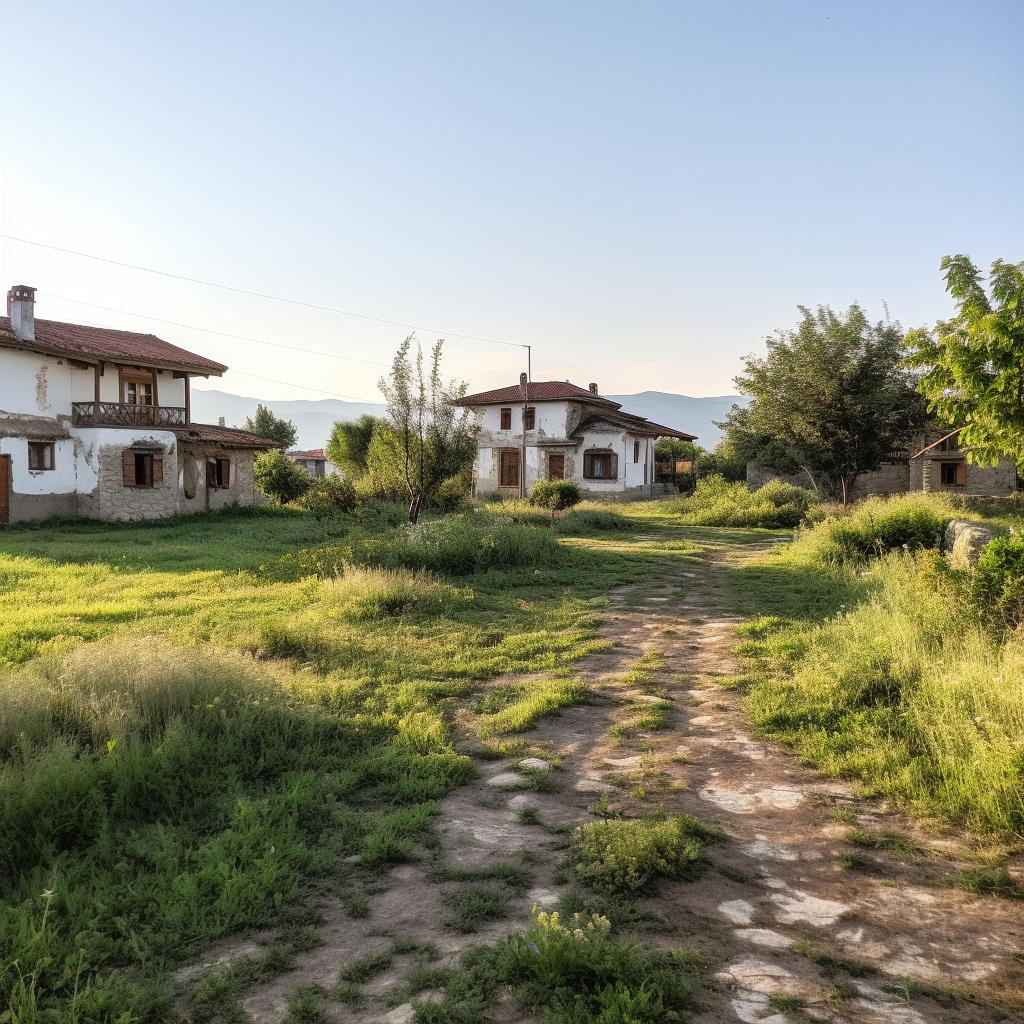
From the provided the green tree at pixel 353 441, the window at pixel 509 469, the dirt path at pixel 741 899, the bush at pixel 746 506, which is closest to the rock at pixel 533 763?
the dirt path at pixel 741 899

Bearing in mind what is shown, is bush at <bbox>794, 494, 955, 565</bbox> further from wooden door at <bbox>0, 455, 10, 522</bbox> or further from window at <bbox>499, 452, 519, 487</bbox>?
window at <bbox>499, 452, 519, 487</bbox>

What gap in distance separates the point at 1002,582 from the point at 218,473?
88.2 feet

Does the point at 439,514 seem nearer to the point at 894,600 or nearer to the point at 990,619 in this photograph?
the point at 894,600

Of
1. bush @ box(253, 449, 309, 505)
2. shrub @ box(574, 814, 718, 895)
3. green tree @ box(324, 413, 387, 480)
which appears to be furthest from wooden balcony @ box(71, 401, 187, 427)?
shrub @ box(574, 814, 718, 895)

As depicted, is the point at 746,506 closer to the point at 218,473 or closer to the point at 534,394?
the point at 534,394

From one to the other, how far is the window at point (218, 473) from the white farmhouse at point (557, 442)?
11.2 m

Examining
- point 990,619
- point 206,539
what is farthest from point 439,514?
point 990,619

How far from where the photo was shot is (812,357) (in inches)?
938

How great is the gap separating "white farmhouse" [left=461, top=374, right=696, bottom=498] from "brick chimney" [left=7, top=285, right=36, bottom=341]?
682 inches

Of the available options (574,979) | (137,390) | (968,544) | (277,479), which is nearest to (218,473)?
(277,479)

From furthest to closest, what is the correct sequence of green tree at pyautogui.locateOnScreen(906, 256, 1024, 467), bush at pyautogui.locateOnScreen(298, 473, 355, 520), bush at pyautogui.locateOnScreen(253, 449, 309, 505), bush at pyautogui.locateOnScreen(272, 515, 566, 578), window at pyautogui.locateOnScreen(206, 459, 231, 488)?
1. bush at pyautogui.locateOnScreen(253, 449, 309, 505)
2. window at pyautogui.locateOnScreen(206, 459, 231, 488)
3. bush at pyautogui.locateOnScreen(298, 473, 355, 520)
4. bush at pyautogui.locateOnScreen(272, 515, 566, 578)
5. green tree at pyautogui.locateOnScreen(906, 256, 1024, 467)

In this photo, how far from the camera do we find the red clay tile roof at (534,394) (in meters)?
34.8

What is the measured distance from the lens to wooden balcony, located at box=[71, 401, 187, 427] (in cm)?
2375

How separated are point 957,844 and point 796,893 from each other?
1.08m
